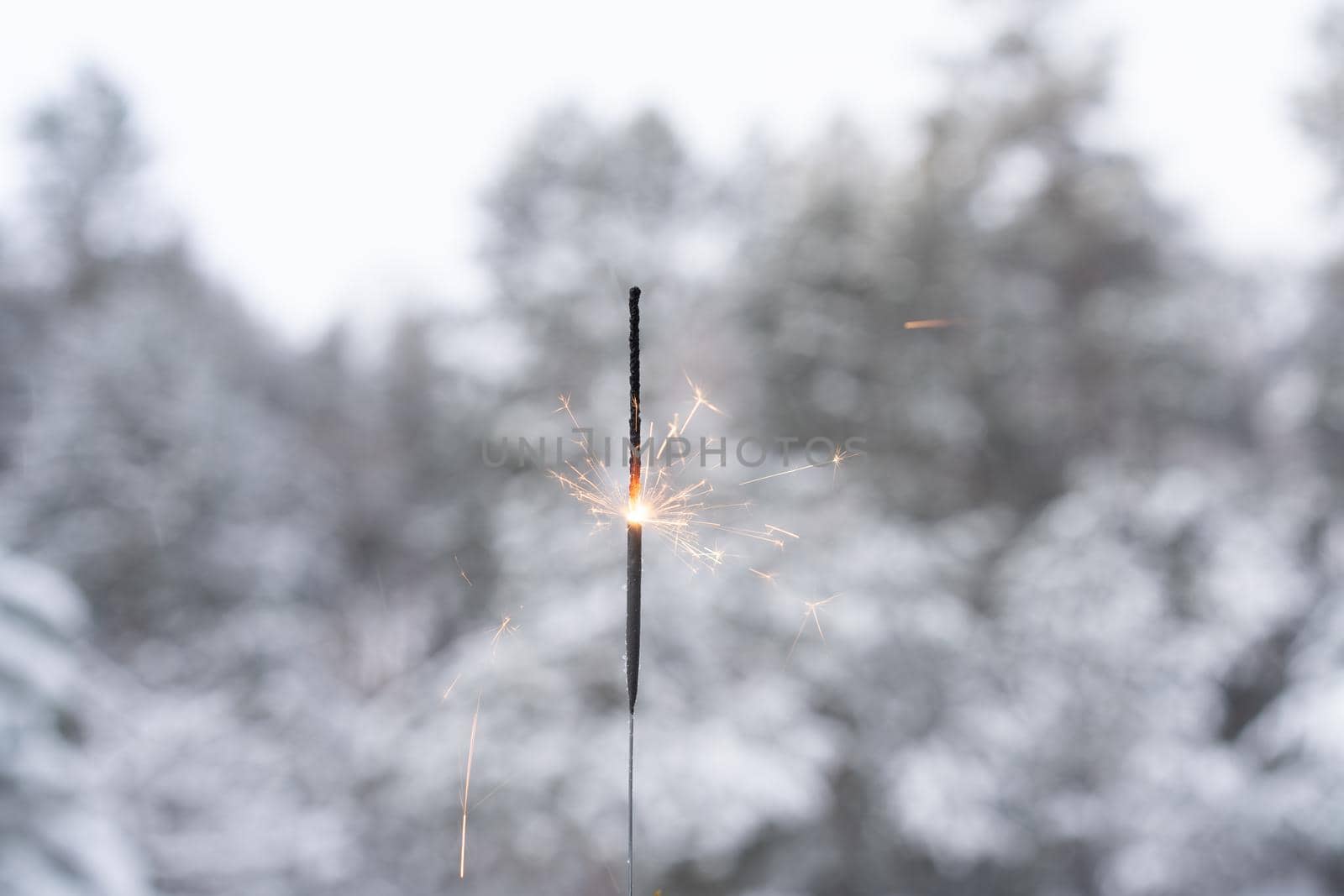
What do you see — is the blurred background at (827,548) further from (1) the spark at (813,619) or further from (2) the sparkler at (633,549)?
(2) the sparkler at (633,549)

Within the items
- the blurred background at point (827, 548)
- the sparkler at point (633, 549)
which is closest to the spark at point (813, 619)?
the blurred background at point (827, 548)

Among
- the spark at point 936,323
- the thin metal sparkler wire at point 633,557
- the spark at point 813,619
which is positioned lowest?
the spark at point 813,619

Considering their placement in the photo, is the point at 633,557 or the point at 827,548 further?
the point at 827,548

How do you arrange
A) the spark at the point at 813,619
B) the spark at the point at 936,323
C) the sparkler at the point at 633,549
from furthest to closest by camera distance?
the spark at the point at 813,619 → the spark at the point at 936,323 → the sparkler at the point at 633,549

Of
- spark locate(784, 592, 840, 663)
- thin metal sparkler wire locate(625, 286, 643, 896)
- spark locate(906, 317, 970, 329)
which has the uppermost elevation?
spark locate(906, 317, 970, 329)

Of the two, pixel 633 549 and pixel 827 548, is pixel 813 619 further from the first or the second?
pixel 633 549

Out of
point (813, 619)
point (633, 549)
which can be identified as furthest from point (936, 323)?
point (813, 619)

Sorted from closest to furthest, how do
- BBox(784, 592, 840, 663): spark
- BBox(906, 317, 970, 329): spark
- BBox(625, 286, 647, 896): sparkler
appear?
BBox(625, 286, 647, 896): sparkler
BBox(906, 317, 970, 329): spark
BBox(784, 592, 840, 663): spark

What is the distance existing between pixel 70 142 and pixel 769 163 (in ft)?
32.6

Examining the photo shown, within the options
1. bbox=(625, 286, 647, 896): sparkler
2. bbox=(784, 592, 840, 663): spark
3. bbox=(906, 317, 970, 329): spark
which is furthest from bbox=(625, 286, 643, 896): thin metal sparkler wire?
bbox=(784, 592, 840, 663): spark

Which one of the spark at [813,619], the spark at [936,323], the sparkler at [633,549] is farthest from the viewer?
the spark at [813,619]

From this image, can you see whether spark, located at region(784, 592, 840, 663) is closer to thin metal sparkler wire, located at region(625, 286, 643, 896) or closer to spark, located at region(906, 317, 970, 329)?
spark, located at region(906, 317, 970, 329)

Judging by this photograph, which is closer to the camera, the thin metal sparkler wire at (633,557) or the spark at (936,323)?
the thin metal sparkler wire at (633,557)

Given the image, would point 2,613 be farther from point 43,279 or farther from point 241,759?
point 43,279
